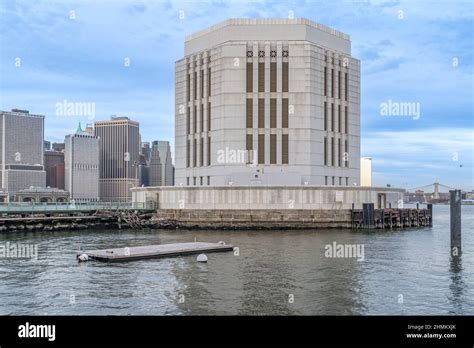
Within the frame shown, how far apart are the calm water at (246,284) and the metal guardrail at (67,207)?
39.0 m

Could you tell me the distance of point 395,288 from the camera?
36906mm

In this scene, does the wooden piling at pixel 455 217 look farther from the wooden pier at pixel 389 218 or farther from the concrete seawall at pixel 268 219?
the wooden pier at pixel 389 218

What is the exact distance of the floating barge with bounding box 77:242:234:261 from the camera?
159 ft

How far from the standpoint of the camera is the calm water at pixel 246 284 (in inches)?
1223

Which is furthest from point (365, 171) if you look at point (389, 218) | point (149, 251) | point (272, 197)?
point (149, 251)

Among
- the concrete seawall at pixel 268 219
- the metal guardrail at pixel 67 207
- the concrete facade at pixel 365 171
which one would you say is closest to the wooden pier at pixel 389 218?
Result: the concrete seawall at pixel 268 219

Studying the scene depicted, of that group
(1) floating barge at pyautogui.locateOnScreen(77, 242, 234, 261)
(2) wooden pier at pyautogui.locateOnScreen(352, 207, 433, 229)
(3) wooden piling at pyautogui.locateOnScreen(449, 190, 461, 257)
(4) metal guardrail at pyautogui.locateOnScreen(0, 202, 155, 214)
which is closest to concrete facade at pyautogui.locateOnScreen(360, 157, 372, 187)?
(2) wooden pier at pyautogui.locateOnScreen(352, 207, 433, 229)

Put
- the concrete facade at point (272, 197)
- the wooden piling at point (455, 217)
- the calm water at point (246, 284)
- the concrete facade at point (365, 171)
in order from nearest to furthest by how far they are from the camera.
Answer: the calm water at point (246, 284) → the wooden piling at point (455, 217) → the concrete facade at point (272, 197) → the concrete facade at point (365, 171)

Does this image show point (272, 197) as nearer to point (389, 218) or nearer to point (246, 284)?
point (389, 218)

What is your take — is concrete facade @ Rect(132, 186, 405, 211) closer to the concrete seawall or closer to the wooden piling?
the concrete seawall

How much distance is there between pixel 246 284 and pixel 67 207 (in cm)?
6991

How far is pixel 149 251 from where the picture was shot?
52156 millimetres
